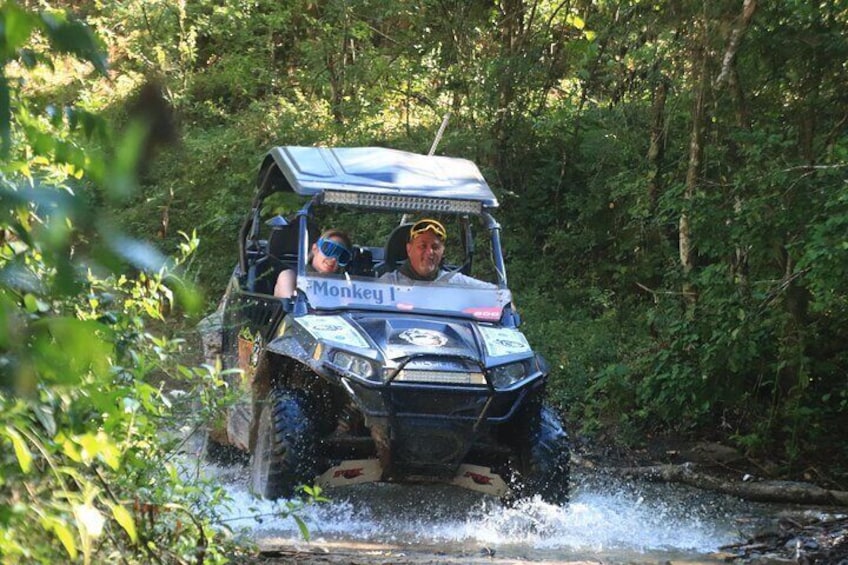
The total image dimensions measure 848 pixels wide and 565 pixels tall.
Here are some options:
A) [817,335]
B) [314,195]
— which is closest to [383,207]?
[314,195]

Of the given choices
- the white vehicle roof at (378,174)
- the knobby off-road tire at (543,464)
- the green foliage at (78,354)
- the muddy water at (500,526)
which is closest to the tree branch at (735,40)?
the white vehicle roof at (378,174)

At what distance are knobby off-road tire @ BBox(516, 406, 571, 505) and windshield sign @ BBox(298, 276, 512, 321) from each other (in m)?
0.93

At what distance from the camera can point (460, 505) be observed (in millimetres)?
7207

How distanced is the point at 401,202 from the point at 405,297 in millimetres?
637

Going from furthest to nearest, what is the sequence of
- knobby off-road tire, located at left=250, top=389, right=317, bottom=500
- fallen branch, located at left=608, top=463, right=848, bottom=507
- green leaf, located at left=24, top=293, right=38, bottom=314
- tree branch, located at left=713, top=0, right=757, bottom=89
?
tree branch, located at left=713, top=0, right=757, bottom=89
fallen branch, located at left=608, top=463, right=848, bottom=507
knobby off-road tire, located at left=250, top=389, right=317, bottom=500
green leaf, located at left=24, top=293, right=38, bottom=314

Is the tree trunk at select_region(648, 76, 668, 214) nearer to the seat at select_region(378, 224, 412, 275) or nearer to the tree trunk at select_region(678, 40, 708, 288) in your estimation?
the tree trunk at select_region(678, 40, 708, 288)

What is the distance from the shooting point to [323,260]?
7.43m

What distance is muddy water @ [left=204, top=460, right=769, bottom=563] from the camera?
20.4 ft

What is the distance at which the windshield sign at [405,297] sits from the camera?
712 cm

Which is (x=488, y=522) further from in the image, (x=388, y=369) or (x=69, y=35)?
(x=69, y=35)

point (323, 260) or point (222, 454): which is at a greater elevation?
point (323, 260)

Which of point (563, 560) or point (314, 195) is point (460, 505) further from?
point (314, 195)

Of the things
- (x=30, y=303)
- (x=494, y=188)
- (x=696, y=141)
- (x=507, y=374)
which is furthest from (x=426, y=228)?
(x=494, y=188)

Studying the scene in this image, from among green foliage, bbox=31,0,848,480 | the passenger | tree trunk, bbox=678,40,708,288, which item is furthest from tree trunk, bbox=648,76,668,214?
the passenger
